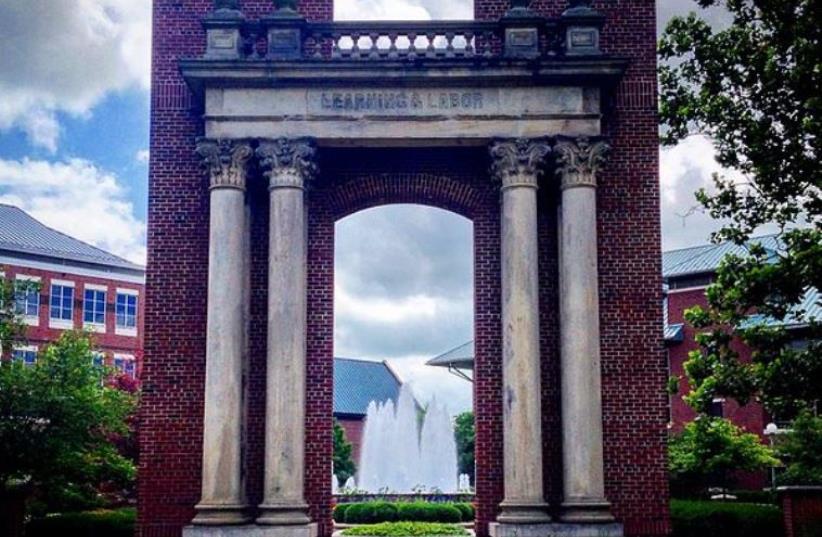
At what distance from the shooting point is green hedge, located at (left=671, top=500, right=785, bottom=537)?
2964 cm

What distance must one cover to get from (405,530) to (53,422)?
8443mm

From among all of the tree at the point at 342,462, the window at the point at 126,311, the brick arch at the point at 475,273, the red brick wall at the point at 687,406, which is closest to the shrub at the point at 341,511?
the brick arch at the point at 475,273

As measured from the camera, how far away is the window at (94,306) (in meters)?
63.2

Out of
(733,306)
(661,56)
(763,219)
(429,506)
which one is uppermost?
(661,56)

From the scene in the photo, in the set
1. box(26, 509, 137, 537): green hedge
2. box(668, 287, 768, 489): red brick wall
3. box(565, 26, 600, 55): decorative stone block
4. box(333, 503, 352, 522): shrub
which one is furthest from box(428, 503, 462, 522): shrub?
box(668, 287, 768, 489): red brick wall

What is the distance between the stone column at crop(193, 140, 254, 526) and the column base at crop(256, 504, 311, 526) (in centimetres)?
47

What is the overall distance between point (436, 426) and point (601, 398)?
2339 cm

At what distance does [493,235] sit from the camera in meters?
21.2

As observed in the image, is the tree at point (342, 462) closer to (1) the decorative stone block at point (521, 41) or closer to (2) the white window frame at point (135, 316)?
(2) the white window frame at point (135, 316)

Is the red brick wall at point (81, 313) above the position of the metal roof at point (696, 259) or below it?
below

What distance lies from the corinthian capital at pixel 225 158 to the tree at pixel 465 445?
47.4 m

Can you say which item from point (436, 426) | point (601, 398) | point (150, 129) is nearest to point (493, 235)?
point (601, 398)

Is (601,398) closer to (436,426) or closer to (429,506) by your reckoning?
(429,506)

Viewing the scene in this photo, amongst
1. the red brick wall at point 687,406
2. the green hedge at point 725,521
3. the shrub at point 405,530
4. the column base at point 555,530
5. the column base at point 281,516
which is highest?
the red brick wall at point 687,406
